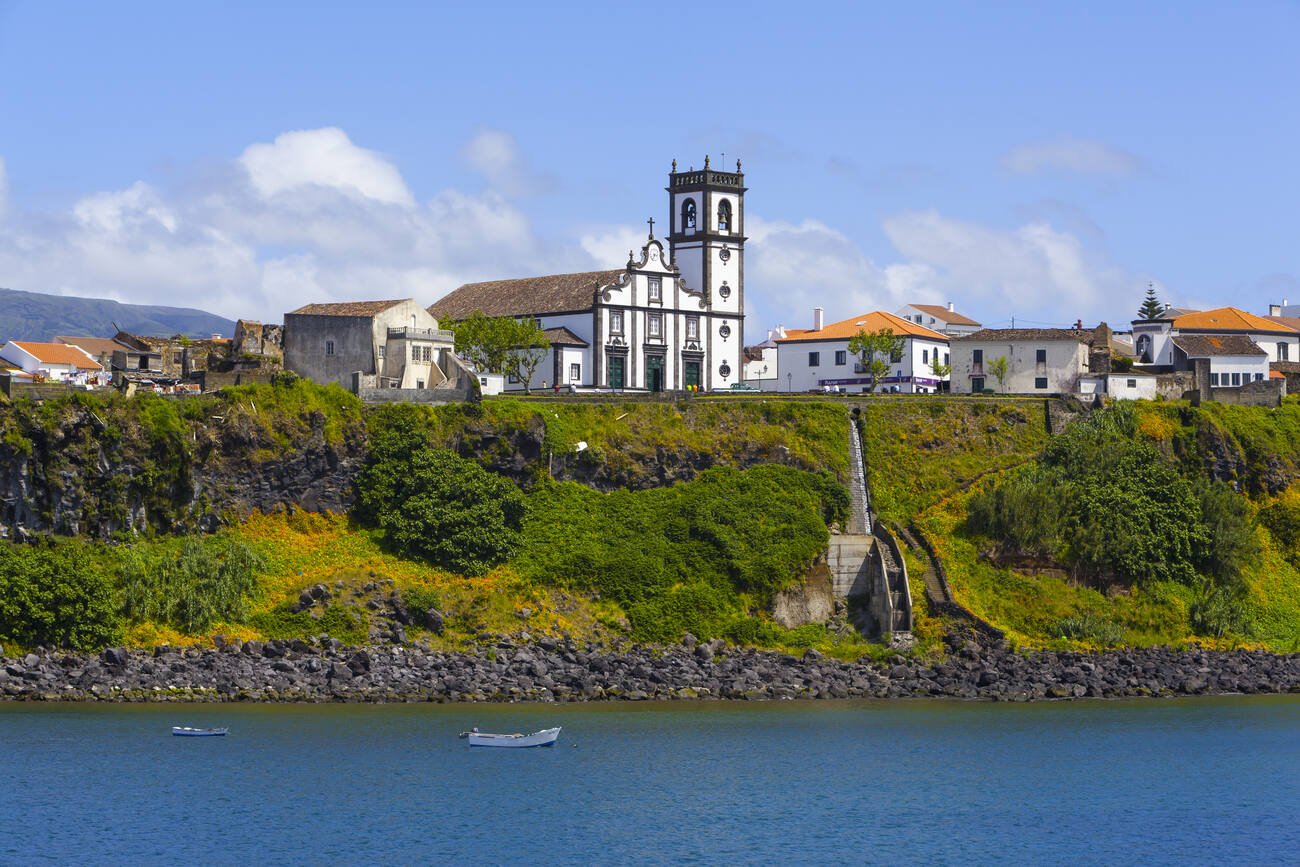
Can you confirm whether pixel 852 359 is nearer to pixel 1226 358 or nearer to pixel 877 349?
pixel 877 349

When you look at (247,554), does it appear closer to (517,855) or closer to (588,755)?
Result: (588,755)

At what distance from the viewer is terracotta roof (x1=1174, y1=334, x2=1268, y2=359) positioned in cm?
10562

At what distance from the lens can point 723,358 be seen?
107000 mm

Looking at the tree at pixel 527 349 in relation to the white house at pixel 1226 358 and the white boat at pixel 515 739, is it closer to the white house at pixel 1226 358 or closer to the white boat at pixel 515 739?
the white house at pixel 1226 358

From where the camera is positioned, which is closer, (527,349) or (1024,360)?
(527,349)

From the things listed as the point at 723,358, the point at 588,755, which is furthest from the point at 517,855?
the point at 723,358

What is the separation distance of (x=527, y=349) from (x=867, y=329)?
21.5 m

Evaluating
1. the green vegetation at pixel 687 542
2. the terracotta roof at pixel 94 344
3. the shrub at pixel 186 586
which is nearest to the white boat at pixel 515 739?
the green vegetation at pixel 687 542

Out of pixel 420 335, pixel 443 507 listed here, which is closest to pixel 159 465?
pixel 443 507

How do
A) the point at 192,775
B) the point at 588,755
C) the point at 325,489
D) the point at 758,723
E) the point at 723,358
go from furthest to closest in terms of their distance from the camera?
the point at 723,358 → the point at 325,489 → the point at 758,723 → the point at 588,755 → the point at 192,775

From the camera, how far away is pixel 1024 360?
100875 millimetres

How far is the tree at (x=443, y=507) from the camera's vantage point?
78312 millimetres

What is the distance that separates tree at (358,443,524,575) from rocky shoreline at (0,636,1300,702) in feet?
19.6

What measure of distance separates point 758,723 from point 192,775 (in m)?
19.8
